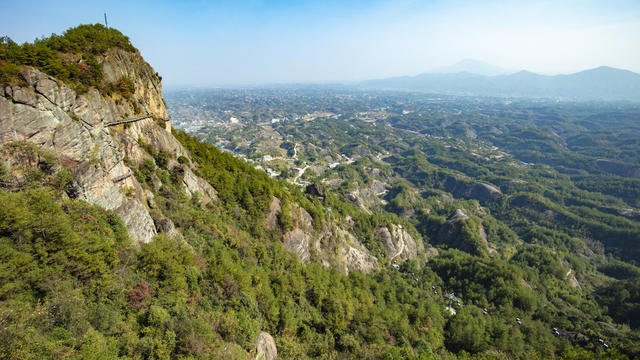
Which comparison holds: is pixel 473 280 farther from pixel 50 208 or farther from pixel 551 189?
pixel 551 189

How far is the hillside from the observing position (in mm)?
14820

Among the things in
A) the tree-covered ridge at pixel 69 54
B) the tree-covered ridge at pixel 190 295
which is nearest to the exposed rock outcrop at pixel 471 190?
the tree-covered ridge at pixel 190 295

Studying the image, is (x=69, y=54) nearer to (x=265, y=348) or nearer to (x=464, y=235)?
(x=265, y=348)

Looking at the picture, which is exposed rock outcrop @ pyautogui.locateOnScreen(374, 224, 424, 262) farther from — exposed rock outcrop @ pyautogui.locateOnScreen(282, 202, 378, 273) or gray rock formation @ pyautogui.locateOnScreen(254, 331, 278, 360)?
gray rock formation @ pyautogui.locateOnScreen(254, 331, 278, 360)

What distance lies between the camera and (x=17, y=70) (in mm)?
19359

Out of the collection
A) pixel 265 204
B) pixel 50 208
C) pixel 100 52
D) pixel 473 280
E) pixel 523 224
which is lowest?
pixel 523 224

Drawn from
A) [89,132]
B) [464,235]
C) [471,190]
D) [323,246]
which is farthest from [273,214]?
[471,190]

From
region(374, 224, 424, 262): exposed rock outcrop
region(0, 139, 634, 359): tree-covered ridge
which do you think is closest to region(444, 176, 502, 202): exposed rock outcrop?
region(374, 224, 424, 262): exposed rock outcrop

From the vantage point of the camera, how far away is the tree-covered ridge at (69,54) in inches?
796

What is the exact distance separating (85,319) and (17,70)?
1976 cm

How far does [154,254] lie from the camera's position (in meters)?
21.0

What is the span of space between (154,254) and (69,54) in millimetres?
23006

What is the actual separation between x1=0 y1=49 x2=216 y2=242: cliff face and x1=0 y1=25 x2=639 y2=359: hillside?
0.11 metres

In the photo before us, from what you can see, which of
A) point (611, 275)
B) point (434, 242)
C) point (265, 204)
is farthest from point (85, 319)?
point (611, 275)
